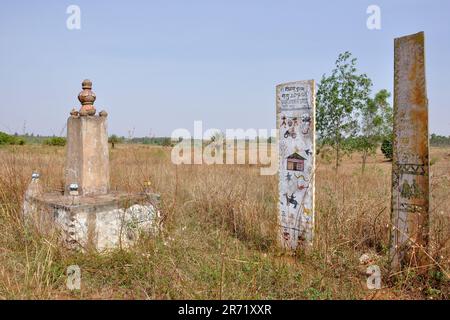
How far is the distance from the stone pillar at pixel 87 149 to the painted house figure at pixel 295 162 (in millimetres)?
2595

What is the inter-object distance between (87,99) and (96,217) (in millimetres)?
1697

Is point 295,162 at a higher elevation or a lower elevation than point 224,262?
higher

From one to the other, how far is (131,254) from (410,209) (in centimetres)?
306

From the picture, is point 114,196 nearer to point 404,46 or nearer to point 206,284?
point 206,284

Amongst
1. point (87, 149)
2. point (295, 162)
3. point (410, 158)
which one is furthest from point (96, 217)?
point (410, 158)

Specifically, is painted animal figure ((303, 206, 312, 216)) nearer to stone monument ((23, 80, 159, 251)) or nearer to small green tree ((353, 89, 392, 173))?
stone monument ((23, 80, 159, 251))

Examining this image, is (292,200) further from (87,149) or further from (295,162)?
(87,149)

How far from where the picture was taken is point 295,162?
3992 millimetres

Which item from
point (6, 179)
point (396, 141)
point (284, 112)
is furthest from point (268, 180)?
point (6, 179)

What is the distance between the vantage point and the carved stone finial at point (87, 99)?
4.36 meters

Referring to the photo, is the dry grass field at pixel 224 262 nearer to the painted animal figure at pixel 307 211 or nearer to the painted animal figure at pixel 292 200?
the painted animal figure at pixel 307 211

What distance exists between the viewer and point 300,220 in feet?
12.8

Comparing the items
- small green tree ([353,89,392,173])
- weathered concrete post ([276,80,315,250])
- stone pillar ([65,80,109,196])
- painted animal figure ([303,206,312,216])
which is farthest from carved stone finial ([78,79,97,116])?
small green tree ([353,89,392,173])

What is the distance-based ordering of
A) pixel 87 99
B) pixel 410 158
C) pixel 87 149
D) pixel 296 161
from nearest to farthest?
pixel 410 158 → pixel 296 161 → pixel 87 149 → pixel 87 99
